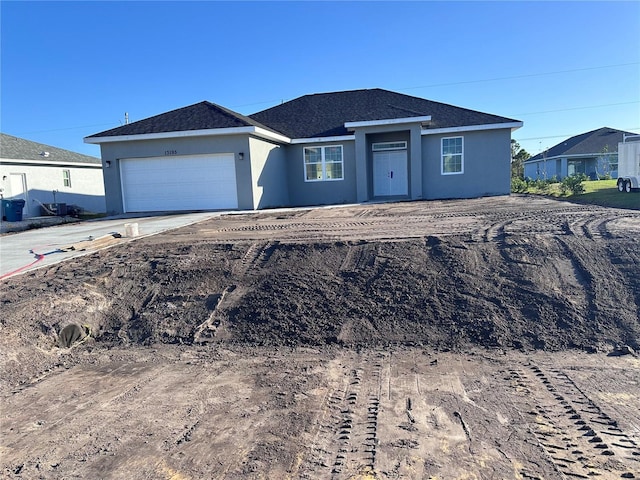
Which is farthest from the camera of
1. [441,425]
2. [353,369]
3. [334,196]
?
[334,196]

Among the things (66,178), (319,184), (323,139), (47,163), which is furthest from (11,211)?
(323,139)

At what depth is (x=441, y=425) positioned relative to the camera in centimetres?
372

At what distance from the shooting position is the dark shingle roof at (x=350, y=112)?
20.0 meters

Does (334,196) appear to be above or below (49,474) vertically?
above

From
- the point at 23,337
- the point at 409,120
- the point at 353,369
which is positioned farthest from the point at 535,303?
the point at 409,120

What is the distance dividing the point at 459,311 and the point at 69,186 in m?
24.5

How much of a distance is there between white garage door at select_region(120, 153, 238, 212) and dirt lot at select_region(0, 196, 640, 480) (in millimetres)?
8280

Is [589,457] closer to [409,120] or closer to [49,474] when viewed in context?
[49,474]

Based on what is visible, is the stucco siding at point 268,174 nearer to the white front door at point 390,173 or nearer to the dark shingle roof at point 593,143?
the white front door at point 390,173

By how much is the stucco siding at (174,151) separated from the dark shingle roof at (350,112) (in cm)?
438

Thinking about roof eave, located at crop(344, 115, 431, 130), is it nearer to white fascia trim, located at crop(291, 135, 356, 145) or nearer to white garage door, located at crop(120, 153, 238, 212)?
white fascia trim, located at crop(291, 135, 356, 145)

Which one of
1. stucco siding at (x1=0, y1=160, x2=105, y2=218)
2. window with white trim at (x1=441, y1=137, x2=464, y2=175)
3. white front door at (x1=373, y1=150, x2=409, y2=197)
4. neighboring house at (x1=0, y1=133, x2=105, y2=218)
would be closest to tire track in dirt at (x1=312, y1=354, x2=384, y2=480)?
window with white trim at (x1=441, y1=137, x2=464, y2=175)

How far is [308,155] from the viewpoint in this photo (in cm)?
2083

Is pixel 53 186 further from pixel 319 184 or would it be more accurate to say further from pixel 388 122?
pixel 388 122
